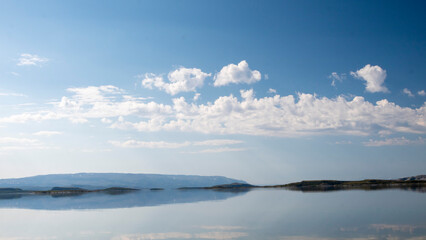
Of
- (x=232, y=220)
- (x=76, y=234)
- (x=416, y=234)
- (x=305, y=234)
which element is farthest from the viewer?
(x=232, y=220)

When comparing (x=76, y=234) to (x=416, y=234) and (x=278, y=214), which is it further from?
(x=416, y=234)

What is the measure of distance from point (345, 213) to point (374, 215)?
13.3ft

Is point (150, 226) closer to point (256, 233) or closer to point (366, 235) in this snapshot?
point (256, 233)

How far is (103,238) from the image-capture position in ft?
113

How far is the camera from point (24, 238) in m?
36.7

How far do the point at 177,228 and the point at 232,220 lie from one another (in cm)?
870

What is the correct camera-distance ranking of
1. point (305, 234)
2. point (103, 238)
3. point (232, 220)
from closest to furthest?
point (305, 234) < point (103, 238) < point (232, 220)

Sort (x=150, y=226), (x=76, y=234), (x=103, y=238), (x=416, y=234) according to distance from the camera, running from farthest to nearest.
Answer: (x=150, y=226)
(x=76, y=234)
(x=103, y=238)
(x=416, y=234)

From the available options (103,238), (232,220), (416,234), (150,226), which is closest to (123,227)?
(150,226)

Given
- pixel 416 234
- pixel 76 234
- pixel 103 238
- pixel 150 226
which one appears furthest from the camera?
pixel 150 226

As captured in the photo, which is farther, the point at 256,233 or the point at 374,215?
the point at 374,215

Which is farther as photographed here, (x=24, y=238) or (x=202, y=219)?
(x=202, y=219)

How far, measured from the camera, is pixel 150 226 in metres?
41.1

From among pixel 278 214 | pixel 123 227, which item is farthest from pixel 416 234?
pixel 123 227
